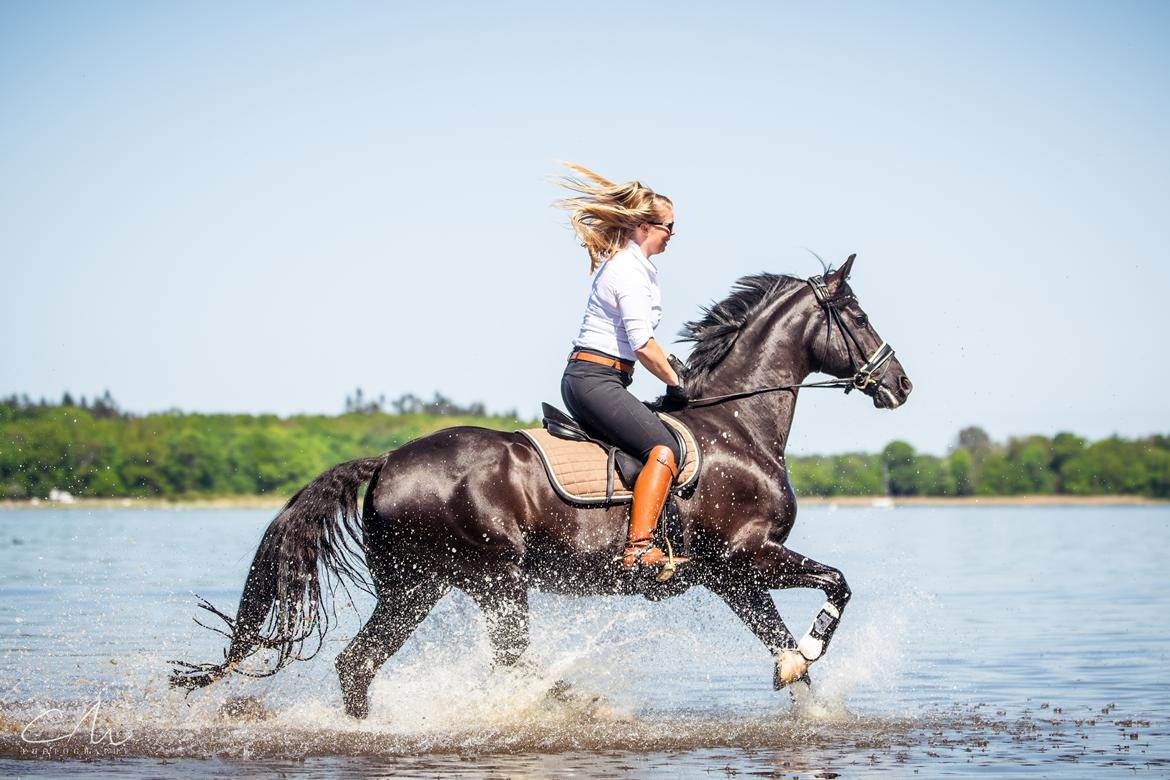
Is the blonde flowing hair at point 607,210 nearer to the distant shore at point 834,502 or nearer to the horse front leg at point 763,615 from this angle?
the horse front leg at point 763,615

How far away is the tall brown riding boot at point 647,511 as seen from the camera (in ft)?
30.0

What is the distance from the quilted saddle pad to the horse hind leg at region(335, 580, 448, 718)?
122 cm

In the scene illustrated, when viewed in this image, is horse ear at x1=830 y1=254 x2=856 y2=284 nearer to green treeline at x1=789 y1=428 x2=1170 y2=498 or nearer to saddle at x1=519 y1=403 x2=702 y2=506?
saddle at x1=519 y1=403 x2=702 y2=506

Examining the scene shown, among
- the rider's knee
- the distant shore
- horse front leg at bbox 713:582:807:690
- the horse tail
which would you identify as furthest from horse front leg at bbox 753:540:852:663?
the distant shore

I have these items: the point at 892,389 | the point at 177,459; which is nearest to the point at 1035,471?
the point at 177,459

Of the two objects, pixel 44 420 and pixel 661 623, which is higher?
pixel 44 420

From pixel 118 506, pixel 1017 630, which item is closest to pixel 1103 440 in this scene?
pixel 118 506

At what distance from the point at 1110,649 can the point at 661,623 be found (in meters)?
7.08

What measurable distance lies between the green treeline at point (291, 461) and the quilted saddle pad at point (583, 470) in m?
113

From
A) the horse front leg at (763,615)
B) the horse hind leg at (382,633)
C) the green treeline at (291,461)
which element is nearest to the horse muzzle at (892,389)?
the horse front leg at (763,615)

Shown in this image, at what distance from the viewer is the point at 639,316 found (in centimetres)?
930

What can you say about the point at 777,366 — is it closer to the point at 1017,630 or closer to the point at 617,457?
the point at 617,457

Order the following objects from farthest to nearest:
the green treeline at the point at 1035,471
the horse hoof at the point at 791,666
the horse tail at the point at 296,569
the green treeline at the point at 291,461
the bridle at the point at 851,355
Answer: the green treeline at the point at 1035,471, the green treeline at the point at 291,461, the bridle at the point at 851,355, the horse hoof at the point at 791,666, the horse tail at the point at 296,569

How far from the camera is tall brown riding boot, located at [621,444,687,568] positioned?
9.13 metres
